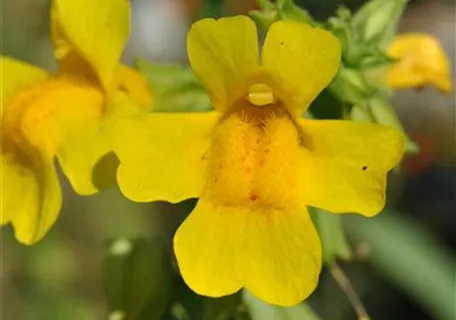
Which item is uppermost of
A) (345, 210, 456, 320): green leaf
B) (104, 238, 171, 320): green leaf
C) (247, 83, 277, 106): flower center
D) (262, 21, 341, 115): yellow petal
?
(262, 21, 341, 115): yellow petal

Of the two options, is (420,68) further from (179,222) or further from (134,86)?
(179,222)

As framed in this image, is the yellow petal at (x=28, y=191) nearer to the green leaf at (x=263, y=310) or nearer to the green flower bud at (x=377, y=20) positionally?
the green leaf at (x=263, y=310)

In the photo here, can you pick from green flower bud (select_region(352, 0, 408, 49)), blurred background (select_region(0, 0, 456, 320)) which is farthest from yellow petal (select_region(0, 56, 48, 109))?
blurred background (select_region(0, 0, 456, 320))

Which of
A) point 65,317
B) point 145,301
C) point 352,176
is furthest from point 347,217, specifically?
point 352,176

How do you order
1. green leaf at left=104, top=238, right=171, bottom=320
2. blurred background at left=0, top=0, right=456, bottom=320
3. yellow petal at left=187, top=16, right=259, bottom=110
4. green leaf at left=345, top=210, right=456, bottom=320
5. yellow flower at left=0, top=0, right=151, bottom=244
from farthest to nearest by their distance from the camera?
blurred background at left=0, top=0, right=456, bottom=320 < green leaf at left=345, top=210, right=456, bottom=320 < green leaf at left=104, top=238, right=171, bottom=320 < yellow flower at left=0, top=0, right=151, bottom=244 < yellow petal at left=187, top=16, right=259, bottom=110

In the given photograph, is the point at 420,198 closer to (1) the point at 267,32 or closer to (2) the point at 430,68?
(2) the point at 430,68

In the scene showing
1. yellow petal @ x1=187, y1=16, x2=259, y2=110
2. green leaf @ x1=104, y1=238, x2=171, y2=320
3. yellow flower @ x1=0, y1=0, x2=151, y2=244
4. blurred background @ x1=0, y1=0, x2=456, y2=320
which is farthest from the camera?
blurred background @ x1=0, y1=0, x2=456, y2=320

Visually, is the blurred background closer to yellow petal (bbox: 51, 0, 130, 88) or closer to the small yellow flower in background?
the small yellow flower in background

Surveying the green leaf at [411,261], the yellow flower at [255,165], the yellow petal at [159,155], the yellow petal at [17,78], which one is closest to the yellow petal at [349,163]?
the yellow flower at [255,165]
